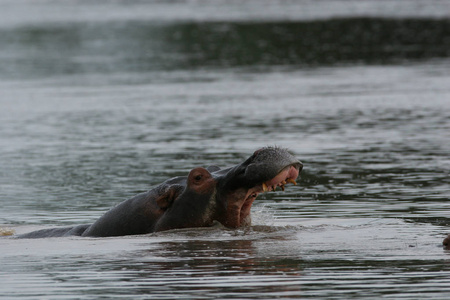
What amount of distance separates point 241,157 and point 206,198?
788 cm

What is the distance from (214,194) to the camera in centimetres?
1020

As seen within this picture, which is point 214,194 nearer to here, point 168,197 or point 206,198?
point 206,198

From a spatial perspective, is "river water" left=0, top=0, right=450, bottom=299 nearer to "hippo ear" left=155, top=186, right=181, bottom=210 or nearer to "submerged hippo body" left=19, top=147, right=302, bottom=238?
"submerged hippo body" left=19, top=147, right=302, bottom=238

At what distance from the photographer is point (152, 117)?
987 inches

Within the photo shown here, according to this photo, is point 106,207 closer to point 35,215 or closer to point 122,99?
point 35,215

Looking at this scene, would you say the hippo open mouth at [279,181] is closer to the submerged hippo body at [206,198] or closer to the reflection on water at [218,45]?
the submerged hippo body at [206,198]

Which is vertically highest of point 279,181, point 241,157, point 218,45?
point 218,45

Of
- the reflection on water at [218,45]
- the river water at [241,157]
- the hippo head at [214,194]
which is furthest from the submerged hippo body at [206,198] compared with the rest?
the reflection on water at [218,45]

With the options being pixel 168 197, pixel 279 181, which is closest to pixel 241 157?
pixel 168 197

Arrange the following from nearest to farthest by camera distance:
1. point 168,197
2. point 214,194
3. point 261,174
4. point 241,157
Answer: point 261,174
point 214,194
point 168,197
point 241,157

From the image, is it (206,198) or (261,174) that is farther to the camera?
(206,198)

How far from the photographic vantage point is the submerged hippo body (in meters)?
9.66

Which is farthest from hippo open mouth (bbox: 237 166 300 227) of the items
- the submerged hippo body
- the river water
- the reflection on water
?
the reflection on water

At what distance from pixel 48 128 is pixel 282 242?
14327 millimetres
